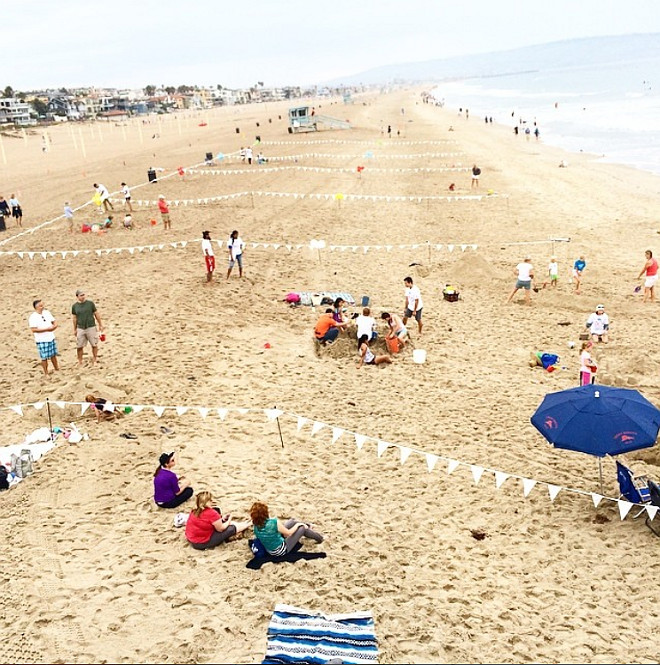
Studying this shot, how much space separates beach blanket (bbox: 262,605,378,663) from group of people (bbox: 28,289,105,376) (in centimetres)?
788

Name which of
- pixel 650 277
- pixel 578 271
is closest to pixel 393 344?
pixel 578 271

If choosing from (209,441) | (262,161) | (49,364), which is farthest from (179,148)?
(209,441)

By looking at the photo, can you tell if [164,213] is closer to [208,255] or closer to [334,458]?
[208,255]

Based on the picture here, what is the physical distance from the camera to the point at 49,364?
12633 millimetres

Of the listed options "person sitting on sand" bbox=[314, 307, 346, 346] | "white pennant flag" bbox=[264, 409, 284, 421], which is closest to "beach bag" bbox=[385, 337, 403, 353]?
"person sitting on sand" bbox=[314, 307, 346, 346]

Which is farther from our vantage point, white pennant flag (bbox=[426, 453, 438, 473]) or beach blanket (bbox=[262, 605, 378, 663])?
white pennant flag (bbox=[426, 453, 438, 473])

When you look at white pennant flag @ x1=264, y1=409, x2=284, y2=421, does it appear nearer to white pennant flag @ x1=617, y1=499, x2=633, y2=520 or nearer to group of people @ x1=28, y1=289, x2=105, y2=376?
group of people @ x1=28, y1=289, x2=105, y2=376

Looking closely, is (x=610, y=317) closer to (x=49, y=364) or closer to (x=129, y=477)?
(x=129, y=477)

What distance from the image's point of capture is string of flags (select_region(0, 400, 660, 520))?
25.9ft

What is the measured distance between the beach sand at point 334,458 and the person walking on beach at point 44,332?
441mm

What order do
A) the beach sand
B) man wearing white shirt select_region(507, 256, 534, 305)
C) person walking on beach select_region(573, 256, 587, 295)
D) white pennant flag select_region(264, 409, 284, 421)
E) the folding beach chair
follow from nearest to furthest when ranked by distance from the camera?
the beach sand → the folding beach chair → white pennant flag select_region(264, 409, 284, 421) → man wearing white shirt select_region(507, 256, 534, 305) → person walking on beach select_region(573, 256, 587, 295)

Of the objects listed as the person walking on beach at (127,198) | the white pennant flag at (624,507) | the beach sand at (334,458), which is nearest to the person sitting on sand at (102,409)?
the beach sand at (334,458)

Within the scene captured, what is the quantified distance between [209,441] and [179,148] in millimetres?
52757

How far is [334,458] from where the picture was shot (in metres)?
9.25
